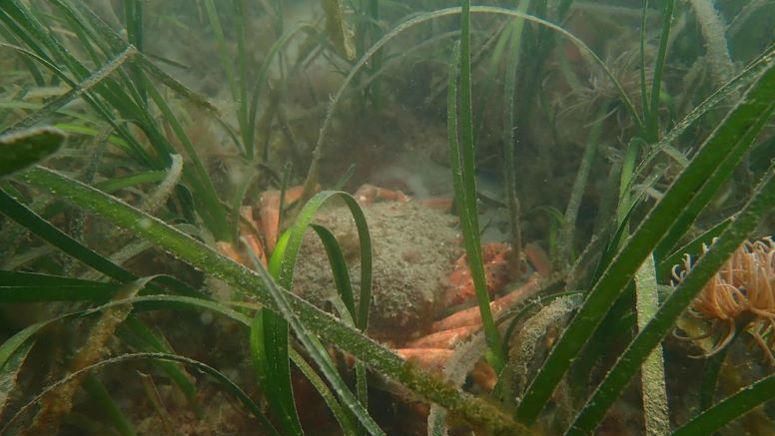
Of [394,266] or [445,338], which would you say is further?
[394,266]

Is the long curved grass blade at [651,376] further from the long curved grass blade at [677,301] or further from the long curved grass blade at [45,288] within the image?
the long curved grass blade at [45,288]

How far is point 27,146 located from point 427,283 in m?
1.98

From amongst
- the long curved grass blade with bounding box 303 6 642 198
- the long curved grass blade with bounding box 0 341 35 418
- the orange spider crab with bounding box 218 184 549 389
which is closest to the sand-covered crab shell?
the orange spider crab with bounding box 218 184 549 389

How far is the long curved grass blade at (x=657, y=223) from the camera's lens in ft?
3.12

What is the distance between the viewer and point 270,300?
124cm

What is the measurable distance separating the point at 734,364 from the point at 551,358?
112 centimetres

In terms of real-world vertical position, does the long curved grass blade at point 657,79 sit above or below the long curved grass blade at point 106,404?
above

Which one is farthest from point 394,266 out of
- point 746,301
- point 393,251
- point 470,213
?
point 746,301

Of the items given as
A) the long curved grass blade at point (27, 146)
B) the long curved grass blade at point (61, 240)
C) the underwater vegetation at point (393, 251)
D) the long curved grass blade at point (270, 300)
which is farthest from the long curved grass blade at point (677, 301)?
the long curved grass blade at point (61, 240)

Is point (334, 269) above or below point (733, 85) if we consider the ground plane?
below

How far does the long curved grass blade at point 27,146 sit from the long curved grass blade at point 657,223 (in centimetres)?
116

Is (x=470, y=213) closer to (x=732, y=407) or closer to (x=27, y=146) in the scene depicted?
(x=732, y=407)

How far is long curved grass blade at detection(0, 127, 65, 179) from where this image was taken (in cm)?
75

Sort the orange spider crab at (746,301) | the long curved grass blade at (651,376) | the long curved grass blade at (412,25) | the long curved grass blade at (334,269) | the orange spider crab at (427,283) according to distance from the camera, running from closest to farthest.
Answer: the long curved grass blade at (334,269)
the long curved grass blade at (651,376)
the orange spider crab at (746,301)
the orange spider crab at (427,283)
the long curved grass blade at (412,25)
